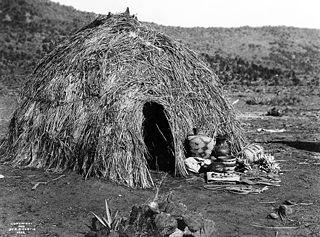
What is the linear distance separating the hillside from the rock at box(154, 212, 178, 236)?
63.9ft

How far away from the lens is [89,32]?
9.61 meters

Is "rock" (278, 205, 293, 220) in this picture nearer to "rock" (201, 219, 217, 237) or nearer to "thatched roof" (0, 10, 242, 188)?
"rock" (201, 219, 217, 237)

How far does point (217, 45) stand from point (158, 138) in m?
34.8

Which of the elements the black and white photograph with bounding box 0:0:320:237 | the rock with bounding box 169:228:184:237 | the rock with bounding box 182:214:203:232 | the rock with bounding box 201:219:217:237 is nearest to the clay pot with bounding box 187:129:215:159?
the black and white photograph with bounding box 0:0:320:237

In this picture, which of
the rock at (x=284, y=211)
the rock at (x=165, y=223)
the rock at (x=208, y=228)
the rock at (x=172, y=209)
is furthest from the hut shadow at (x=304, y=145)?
the rock at (x=165, y=223)

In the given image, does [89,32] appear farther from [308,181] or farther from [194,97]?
[308,181]

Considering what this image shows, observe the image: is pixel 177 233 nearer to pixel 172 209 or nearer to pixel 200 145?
pixel 172 209

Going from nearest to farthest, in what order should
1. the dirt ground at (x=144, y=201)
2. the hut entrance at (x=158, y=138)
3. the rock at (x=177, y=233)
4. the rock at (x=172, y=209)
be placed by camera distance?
the rock at (x=177, y=233)
the rock at (x=172, y=209)
the dirt ground at (x=144, y=201)
the hut entrance at (x=158, y=138)

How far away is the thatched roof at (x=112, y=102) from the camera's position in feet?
25.8

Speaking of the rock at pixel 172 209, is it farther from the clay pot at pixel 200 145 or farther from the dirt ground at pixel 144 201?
the clay pot at pixel 200 145

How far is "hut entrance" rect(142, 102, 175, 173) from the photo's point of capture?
354 inches

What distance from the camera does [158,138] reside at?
31.5ft

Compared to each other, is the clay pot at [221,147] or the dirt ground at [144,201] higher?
the clay pot at [221,147]

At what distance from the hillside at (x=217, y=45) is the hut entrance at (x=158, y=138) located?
49.7 feet
